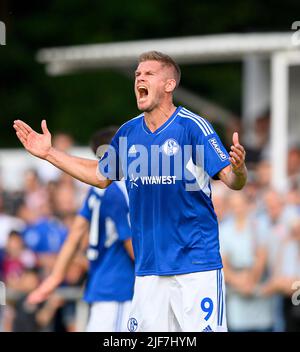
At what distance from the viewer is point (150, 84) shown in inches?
322

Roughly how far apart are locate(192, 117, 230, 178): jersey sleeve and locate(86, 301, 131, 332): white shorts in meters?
2.55

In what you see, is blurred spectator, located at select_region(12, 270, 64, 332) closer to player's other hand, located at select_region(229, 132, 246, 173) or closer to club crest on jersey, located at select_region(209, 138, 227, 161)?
club crest on jersey, located at select_region(209, 138, 227, 161)

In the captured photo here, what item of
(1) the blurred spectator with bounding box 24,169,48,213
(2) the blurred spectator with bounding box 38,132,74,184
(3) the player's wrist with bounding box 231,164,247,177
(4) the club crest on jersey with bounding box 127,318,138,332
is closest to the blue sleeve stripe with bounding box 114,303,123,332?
(4) the club crest on jersey with bounding box 127,318,138,332

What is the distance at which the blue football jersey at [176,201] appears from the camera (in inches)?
320

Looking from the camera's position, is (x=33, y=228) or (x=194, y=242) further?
(x=33, y=228)

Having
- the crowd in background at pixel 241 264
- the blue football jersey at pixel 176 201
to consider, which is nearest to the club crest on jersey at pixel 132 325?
the blue football jersey at pixel 176 201

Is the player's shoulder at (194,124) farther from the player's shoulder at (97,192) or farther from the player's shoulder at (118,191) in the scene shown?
the player's shoulder at (97,192)

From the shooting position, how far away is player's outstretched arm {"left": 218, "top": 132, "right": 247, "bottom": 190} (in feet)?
24.8

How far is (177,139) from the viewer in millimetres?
8125

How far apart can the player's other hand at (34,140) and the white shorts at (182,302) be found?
114 cm

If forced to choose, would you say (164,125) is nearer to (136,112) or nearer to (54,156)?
(54,156)
